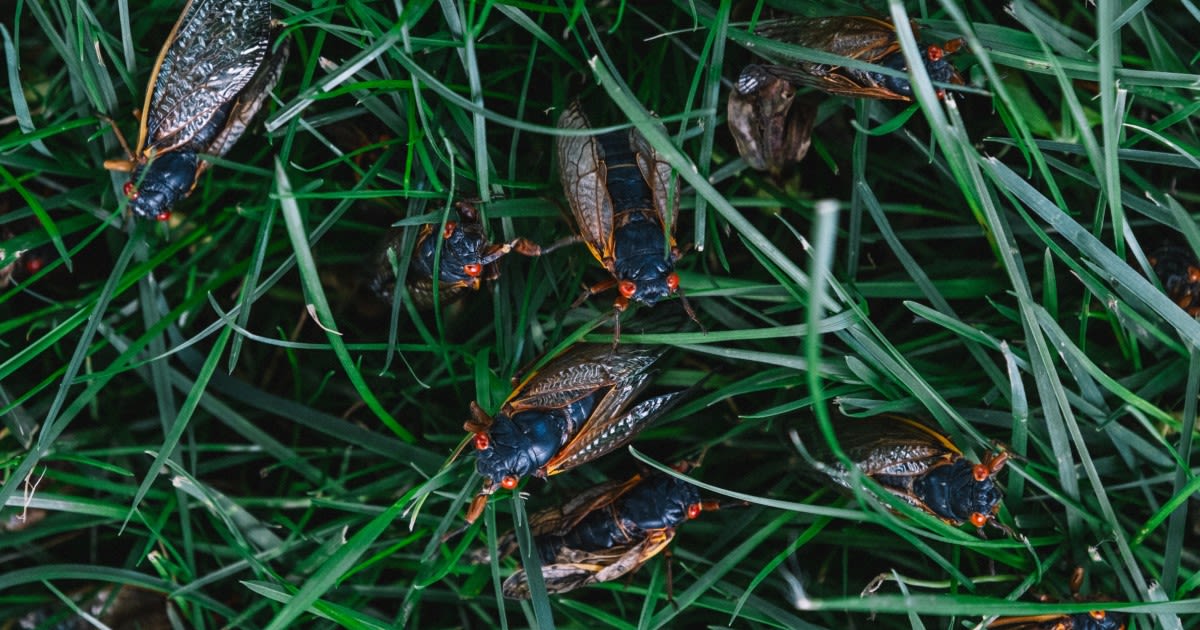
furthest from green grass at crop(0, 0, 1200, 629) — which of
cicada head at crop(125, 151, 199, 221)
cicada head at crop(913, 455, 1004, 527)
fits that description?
cicada head at crop(125, 151, 199, 221)

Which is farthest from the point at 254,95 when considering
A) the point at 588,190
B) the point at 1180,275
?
the point at 1180,275

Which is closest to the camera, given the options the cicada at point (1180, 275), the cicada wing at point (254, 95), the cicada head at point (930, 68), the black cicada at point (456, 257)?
the cicada head at point (930, 68)

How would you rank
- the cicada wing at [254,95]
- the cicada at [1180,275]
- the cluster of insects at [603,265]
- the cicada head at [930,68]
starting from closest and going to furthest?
the cicada head at [930,68] → the cluster of insects at [603,265] → the cicada wing at [254,95] → the cicada at [1180,275]

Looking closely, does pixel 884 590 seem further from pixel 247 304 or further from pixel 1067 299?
pixel 247 304

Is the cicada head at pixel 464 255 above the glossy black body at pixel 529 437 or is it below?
above

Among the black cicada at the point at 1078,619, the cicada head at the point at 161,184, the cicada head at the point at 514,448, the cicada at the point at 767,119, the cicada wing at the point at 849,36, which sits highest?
the cicada wing at the point at 849,36

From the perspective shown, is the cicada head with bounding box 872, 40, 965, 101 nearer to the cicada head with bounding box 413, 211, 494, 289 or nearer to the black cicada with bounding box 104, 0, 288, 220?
the cicada head with bounding box 413, 211, 494, 289

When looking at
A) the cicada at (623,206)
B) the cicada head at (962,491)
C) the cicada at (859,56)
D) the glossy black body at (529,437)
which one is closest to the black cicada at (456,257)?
the cicada at (623,206)

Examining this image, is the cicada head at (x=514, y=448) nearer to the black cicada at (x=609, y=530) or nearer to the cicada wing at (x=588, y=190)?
the black cicada at (x=609, y=530)
